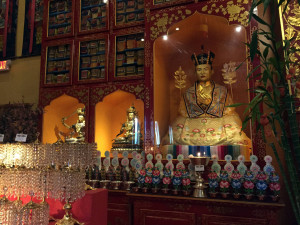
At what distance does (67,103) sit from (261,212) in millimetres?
3460

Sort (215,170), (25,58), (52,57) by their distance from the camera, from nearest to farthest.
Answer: (215,170)
(52,57)
(25,58)

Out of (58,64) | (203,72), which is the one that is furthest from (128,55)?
(58,64)

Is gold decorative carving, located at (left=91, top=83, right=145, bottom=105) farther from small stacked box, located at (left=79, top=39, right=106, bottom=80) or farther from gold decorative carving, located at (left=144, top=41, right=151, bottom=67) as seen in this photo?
gold decorative carving, located at (left=144, top=41, right=151, bottom=67)

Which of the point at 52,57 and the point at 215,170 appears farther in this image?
the point at 52,57

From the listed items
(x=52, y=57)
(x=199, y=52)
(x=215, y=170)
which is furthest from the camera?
(x=52, y=57)

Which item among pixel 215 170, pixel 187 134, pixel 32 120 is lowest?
pixel 215 170

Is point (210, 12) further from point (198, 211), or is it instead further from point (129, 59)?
point (198, 211)

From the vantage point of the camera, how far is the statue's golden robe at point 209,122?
133 inches

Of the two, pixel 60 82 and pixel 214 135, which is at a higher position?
pixel 60 82

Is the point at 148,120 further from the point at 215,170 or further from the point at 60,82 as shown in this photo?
the point at 60,82

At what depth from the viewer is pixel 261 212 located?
236 cm

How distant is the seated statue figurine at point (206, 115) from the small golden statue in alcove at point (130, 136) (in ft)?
1.65

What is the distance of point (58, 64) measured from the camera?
171 inches

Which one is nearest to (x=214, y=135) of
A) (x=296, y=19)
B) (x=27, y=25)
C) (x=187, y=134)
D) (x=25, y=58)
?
(x=187, y=134)
